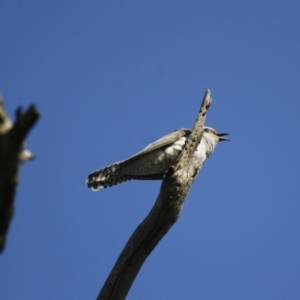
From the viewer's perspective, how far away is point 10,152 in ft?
6.98

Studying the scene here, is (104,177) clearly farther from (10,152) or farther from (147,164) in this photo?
(10,152)

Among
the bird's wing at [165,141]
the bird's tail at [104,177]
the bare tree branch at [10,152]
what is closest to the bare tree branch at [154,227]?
the bird's wing at [165,141]

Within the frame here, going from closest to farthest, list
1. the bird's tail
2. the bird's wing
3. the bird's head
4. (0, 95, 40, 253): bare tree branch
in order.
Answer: (0, 95, 40, 253): bare tree branch → the bird's tail → the bird's wing → the bird's head

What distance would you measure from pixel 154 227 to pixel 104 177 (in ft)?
6.86

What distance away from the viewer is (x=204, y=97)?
21.7 feet

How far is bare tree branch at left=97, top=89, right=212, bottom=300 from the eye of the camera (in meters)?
4.88

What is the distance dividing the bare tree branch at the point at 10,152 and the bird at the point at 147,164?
4871 millimetres

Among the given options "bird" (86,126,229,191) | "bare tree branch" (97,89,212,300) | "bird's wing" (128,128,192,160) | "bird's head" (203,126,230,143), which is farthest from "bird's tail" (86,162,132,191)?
"bird's head" (203,126,230,143)

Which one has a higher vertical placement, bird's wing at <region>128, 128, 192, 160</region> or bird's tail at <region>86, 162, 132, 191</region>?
bird's wing at <region>128, 128, 192, 160</region>

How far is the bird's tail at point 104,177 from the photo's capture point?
708cm

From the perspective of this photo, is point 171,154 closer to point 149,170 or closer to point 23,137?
point 149,170

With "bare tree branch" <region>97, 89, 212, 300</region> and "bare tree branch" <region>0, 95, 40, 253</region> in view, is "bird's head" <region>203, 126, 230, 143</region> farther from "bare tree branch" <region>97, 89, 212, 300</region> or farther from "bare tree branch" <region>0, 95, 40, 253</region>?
"bare tree branch" <region>0, 95, 40, 253</region>

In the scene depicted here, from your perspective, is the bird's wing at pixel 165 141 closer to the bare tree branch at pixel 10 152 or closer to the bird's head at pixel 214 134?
the bird's head at pixel 214 134

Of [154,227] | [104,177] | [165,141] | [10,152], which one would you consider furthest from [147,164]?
[10,152]
